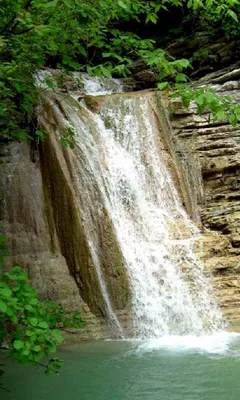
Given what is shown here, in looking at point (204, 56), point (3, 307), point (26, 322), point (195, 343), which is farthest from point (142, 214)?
point (204, 56)

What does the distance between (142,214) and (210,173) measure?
207 centimetres

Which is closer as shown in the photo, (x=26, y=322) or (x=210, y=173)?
(x=26, y=322)

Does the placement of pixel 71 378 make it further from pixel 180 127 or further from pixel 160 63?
pixel 180 127

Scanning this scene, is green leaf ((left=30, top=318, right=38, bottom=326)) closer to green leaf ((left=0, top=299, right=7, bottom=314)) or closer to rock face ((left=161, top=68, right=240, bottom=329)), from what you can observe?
green leaf ((left=0, top=299, right=7, bottom=314))

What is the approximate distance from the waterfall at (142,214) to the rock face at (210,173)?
35 centimetres

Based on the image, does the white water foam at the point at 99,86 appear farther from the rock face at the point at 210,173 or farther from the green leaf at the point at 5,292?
the green leaf at the point at 5,292

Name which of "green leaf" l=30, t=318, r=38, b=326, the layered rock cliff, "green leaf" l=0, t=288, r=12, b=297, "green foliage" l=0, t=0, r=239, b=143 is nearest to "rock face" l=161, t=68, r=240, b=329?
the layered rock cliff

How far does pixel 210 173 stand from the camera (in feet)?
34.2

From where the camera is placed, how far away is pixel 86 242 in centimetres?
796

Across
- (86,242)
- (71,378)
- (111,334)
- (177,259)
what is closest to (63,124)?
(86,242)

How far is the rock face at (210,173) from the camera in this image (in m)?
9.05

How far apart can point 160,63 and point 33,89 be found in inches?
66.7

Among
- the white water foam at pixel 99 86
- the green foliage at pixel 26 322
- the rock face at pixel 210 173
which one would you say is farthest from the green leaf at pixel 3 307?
the white water foam at pixel 99 86

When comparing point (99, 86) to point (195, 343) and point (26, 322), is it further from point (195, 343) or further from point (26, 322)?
point (26, 322)
